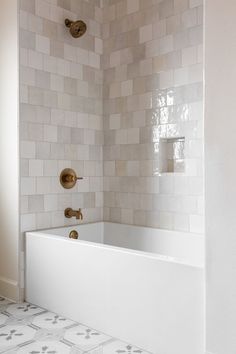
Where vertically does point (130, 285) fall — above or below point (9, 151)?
below

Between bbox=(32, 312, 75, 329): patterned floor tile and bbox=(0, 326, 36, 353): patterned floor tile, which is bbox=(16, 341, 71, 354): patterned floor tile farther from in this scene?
bbox=(32, 312, 75, 329): patterned floor tile

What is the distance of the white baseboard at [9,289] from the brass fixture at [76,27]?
1.89 metres

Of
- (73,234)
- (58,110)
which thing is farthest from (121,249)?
(58,110)

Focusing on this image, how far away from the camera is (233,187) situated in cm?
162

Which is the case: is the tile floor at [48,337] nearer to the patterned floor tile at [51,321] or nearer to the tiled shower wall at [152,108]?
the patterned floor tile at [51,321]

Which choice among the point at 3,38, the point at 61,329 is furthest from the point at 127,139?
the point at 61,329

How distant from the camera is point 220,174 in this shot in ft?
5.42

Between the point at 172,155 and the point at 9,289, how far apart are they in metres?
1.51

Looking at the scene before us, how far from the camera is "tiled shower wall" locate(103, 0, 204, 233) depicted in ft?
8.63

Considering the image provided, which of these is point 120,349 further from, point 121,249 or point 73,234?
point 73,234

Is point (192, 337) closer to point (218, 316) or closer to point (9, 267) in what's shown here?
point (218, 316)

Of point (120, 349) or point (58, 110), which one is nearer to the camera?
point (120, 349)

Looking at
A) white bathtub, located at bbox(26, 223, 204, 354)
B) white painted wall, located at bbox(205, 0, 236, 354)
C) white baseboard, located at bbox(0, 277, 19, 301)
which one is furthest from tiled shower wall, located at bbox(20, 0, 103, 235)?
white painted wall, located at bbox(205, 0, 236, 354)

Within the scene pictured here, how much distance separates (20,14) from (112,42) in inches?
31.4
